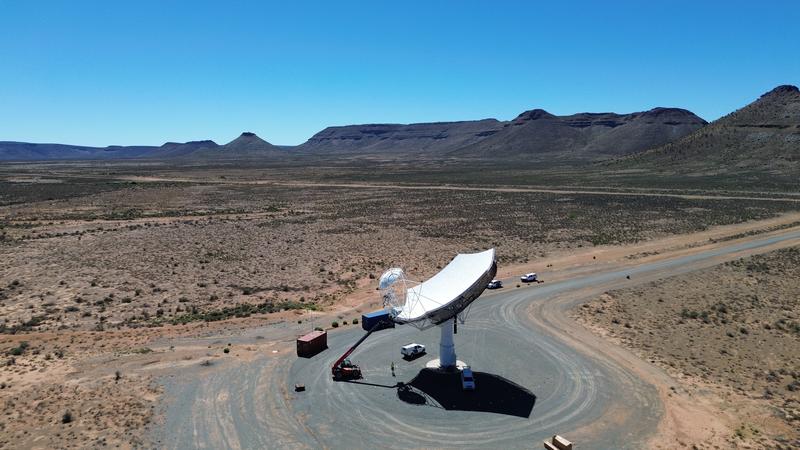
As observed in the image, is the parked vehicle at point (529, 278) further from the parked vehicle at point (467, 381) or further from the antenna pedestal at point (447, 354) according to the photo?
the parked vehicle at point (467, 381)

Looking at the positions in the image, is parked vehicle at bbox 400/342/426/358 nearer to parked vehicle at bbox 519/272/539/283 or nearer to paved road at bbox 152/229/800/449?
paved road at bbox 152/229/800/449

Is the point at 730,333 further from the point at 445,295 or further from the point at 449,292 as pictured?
the point at 445,295

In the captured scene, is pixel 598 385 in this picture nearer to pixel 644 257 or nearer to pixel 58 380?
pixel 58 380

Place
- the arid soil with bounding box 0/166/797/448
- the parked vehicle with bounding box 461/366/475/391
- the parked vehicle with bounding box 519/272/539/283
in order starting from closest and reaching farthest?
the parked vehicle with bounding box 461/366/475/391
the arid soil with bounding box 0/166/797/448
the parked vehicle with bounding box 519/272/539/283

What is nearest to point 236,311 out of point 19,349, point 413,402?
point 19,349

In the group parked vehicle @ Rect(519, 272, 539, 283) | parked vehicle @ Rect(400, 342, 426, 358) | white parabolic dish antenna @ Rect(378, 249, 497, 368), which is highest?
white parabolic dish antenna @ Rect(378, 249, 497, 368)

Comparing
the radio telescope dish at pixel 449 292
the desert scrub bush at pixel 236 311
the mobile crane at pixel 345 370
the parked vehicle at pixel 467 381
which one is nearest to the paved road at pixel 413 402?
the mobile crane at pixel 345 370

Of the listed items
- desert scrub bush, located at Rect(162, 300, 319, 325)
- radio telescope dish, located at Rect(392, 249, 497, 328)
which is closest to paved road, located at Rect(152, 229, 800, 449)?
radio telescope dish, located at Rect(392, 249, 497, 328)
